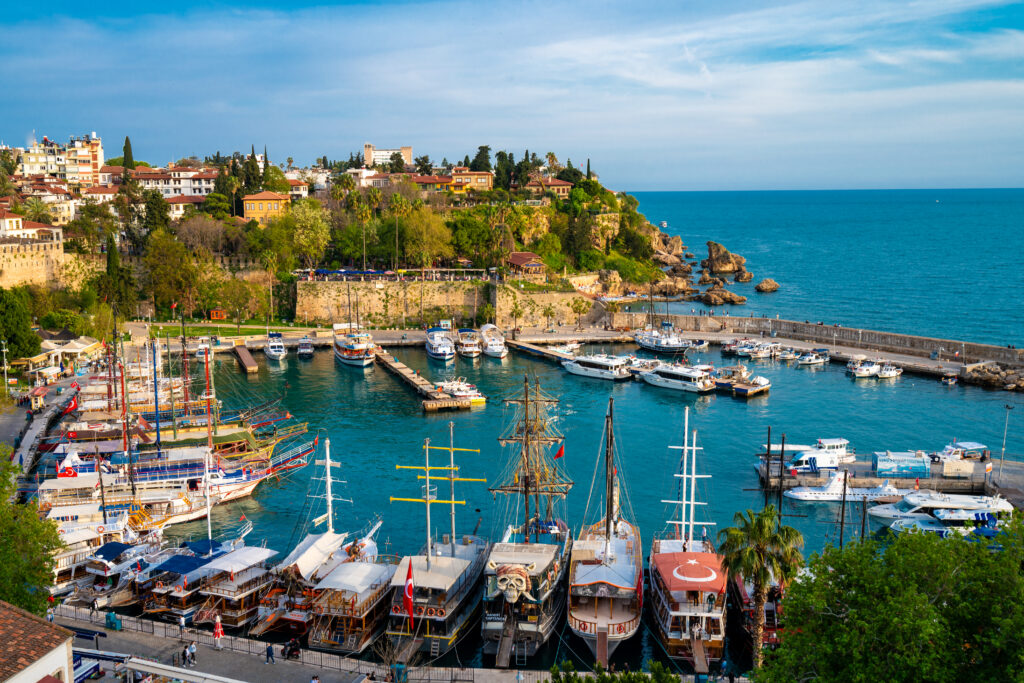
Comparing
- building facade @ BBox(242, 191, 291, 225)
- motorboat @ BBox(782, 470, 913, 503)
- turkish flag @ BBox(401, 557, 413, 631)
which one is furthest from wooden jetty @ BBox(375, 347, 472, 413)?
building facade @ BBox(242, 191, 291, 225)

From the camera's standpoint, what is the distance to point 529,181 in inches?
4405

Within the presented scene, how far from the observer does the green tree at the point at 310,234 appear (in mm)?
83562

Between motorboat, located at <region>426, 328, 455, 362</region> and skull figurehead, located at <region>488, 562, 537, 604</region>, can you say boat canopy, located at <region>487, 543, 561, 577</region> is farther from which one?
motorboat, located at <region>426, 328, 455, 362</region>

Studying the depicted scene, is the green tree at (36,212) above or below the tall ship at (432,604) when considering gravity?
above

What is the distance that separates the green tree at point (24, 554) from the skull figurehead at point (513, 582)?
12464 mm

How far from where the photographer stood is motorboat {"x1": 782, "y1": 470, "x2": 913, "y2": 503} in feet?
127

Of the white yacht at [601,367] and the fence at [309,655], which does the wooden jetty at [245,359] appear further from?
the fence at [309,655]

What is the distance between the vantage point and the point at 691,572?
26.0 m

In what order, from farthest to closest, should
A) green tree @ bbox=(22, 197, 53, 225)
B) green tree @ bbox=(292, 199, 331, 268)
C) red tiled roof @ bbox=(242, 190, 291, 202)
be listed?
red tiled roof @ bbox=(242, 190, 291, 202) → green tree @ bbox=(292, 199, 331, 268) → green tree @ bbox=(22, 197, 53, 225)

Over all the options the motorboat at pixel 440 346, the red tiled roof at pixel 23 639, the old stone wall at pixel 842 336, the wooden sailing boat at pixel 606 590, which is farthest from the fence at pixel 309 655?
the old stone wall at pixel 842 336

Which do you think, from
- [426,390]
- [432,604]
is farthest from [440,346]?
[432,604]

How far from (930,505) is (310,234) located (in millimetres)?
63429

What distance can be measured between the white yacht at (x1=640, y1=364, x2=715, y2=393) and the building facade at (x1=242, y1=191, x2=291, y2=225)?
50307 millimetres

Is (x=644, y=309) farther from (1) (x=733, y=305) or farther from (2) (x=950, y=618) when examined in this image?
(2) (x=950, y=618)
